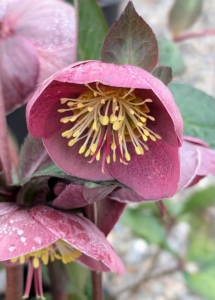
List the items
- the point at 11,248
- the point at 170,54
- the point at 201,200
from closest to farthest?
1. the point at 11,248
2. the point at 170,54
3. the point at 201,200

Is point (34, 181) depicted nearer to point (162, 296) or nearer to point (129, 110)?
point (129, 110)

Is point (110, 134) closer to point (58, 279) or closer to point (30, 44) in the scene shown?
point (30, 44)

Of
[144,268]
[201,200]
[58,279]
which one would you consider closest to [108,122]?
[58,279]

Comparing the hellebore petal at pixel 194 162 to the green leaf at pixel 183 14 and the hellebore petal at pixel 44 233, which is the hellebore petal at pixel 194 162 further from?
the green leaf at pixel 183 14

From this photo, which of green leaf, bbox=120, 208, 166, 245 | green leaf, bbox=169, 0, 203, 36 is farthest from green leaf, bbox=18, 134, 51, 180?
green leaf, bbox=120, 208, 166, 245

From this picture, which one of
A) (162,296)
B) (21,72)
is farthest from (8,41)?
(162,296)

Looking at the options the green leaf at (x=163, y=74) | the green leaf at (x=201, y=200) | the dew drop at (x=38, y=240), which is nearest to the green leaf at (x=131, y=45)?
the green leaf at (x=163, y=74)

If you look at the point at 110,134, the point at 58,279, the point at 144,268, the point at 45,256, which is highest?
the point at 110,134
